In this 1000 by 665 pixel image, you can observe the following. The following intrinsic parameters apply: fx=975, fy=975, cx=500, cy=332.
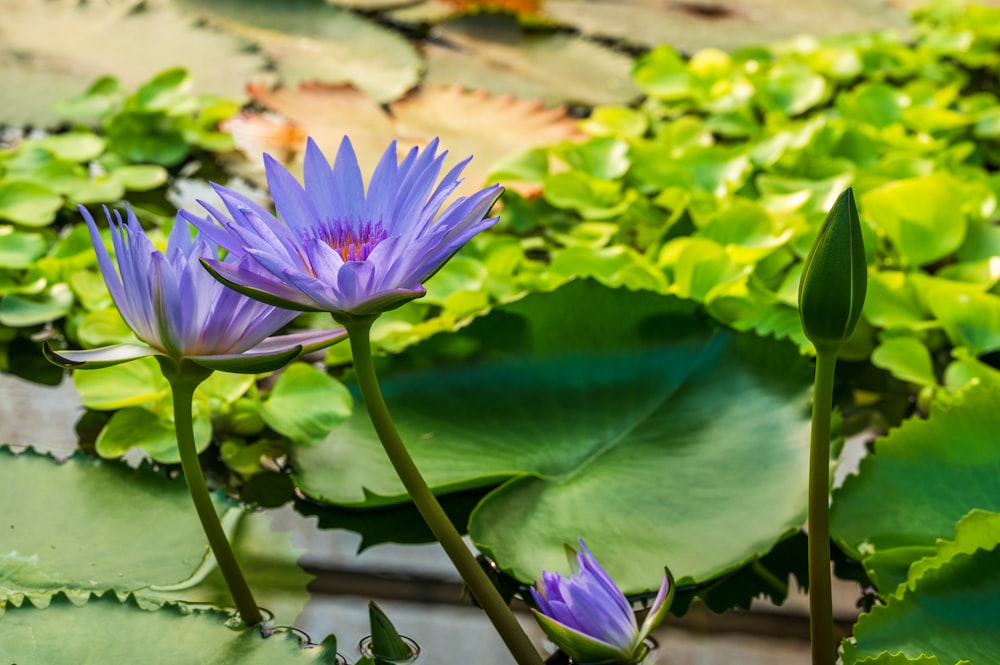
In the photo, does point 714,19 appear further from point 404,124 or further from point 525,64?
point 404,124

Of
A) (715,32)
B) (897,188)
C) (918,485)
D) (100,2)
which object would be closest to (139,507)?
(918,485)

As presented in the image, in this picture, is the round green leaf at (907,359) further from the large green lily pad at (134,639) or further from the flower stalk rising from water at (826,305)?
the large green lily pad at (134,639)

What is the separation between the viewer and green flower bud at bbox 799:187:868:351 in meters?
0.56

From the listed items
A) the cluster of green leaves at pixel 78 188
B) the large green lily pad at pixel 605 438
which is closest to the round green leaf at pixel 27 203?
the cluster of green leaves at pixel 78 188

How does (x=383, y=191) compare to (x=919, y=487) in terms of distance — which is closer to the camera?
(x=383, y=191)

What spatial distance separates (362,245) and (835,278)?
296 mm

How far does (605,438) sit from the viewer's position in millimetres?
981

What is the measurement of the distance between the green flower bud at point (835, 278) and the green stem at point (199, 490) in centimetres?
39

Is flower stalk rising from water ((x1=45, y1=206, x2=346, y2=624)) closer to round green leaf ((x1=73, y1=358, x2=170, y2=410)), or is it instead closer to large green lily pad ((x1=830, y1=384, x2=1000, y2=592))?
round green leaf ((x1=73, y1=358, x2=170, y2=410))

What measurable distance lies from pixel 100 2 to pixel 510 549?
194cm

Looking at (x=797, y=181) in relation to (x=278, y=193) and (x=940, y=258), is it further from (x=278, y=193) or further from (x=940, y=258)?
(x=278, y=193)

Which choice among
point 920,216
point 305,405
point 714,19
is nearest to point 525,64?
point 714,19

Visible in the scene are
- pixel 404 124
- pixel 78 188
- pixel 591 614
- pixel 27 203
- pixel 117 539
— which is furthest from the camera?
pixel 404 124

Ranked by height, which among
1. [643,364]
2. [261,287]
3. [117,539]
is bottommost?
[117,539]
